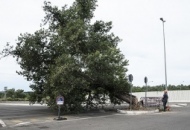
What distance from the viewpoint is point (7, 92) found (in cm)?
6775

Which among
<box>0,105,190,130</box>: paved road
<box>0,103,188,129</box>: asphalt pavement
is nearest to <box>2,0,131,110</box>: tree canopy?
<box>0,103,188,129</box>: asphalt pavement

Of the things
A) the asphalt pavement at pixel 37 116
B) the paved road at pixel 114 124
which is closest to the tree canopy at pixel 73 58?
the asphalt pavement at pixel 37 116

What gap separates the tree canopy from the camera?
2208cm

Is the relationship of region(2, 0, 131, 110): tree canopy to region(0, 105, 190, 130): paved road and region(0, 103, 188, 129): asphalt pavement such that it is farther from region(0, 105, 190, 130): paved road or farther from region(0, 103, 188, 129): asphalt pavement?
region(0, 105, 190, 130): paved road

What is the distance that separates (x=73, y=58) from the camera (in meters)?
22.7

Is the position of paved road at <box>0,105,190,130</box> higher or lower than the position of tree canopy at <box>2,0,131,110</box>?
lower

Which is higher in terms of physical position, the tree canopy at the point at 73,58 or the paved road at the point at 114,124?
the tree canopy at the point at 73,58

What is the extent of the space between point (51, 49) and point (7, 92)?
46.2 metres

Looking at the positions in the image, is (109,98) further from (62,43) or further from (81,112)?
(62,43)

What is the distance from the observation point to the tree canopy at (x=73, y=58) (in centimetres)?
2208

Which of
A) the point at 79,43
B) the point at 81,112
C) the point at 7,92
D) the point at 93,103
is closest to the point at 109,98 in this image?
the point at 93,103

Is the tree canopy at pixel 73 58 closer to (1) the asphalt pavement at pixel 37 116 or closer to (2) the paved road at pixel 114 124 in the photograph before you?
(1) the asphalt pavement at pixel 37 116

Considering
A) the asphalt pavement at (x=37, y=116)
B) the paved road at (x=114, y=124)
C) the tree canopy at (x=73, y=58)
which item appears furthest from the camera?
the tree canopy at (x=73, y=58)

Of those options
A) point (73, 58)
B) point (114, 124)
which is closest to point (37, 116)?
point (73, 58)
